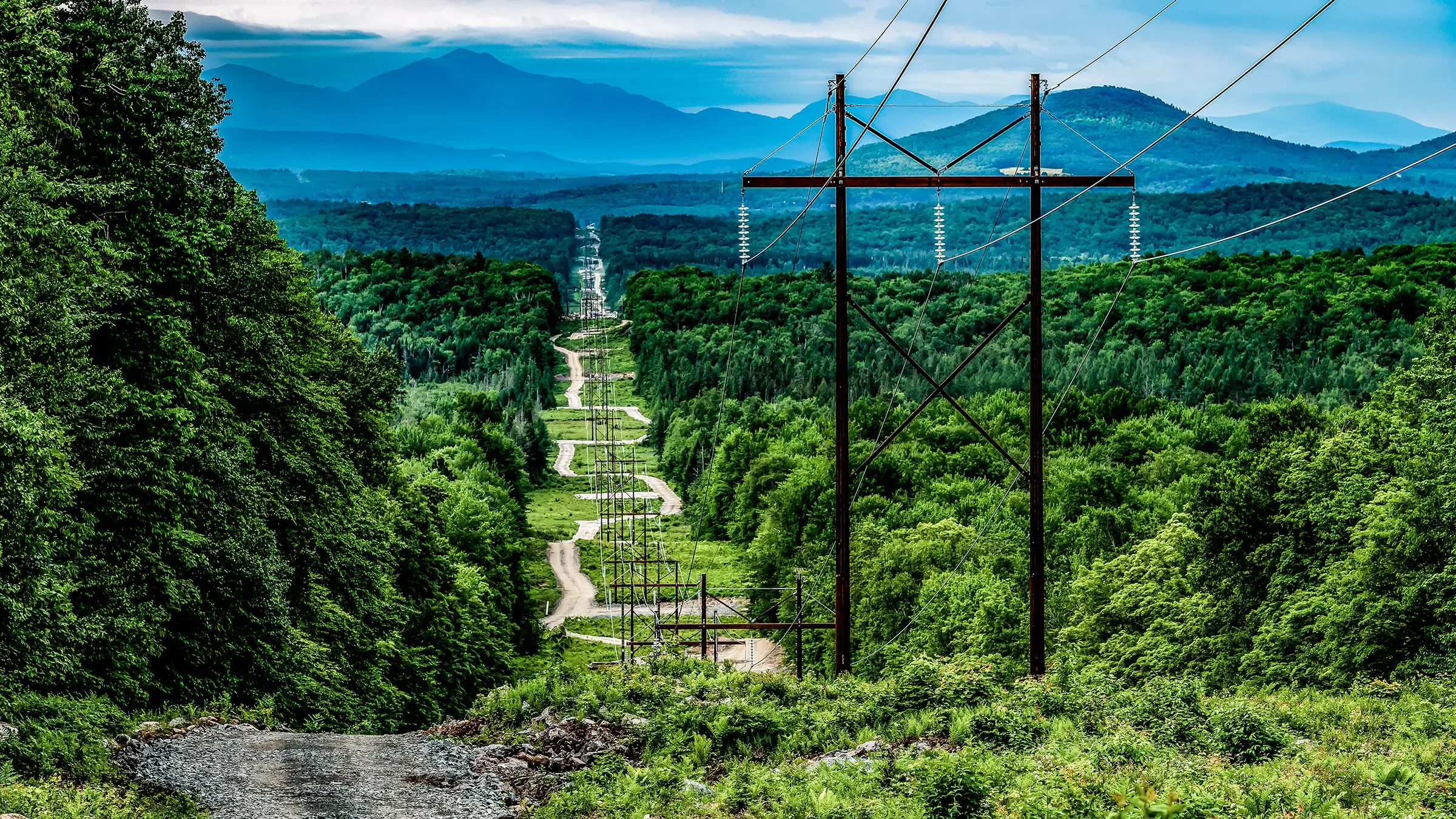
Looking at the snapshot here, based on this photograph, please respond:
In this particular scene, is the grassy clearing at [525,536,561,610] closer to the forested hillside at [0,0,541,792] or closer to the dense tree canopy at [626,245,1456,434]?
the dense tree canopy at [626,245,1456,434]

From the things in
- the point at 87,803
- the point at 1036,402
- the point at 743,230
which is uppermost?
the point at 743,230

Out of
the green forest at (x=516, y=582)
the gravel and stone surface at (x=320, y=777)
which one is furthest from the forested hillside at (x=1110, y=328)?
the gravel and stone surface at (x=320, y=777)

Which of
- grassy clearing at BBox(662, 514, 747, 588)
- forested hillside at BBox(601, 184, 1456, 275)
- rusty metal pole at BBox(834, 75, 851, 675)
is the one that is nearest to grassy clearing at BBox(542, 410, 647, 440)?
forested hillside at BBox(601, 184, 1456, 275)

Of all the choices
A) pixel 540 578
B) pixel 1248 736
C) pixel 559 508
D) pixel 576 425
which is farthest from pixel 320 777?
pixel 576 425

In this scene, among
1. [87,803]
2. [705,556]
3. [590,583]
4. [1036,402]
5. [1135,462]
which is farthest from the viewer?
[705,556]

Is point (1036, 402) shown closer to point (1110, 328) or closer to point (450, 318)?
point (1110, 328)

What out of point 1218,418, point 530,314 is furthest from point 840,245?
point 530,314
